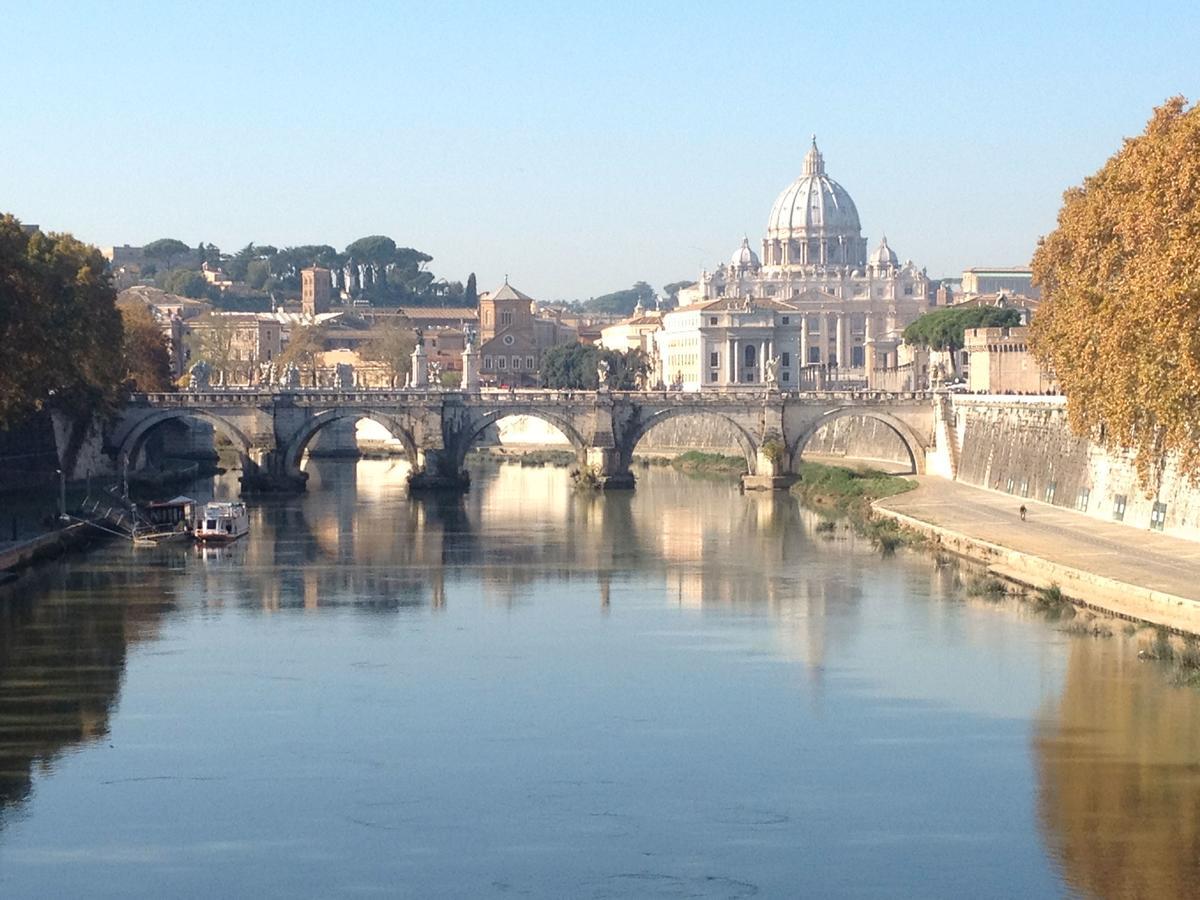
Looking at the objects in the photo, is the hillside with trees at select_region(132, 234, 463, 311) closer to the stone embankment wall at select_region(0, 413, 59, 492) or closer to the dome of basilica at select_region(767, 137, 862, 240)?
the dome of basilica at select_region(767, 137, 862, 240)

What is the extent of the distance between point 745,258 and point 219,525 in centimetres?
13412

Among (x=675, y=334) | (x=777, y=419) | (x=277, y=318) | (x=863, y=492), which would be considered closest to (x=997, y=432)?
(x=863, y=492)

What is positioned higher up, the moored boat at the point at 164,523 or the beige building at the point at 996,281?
the beige building at the point at 996,281

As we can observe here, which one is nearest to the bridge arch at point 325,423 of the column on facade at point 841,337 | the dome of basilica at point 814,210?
the column on facade at point 841,337

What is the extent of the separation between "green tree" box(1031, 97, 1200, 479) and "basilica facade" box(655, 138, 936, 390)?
67629mm

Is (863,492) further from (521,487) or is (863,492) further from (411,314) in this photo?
(411,314)

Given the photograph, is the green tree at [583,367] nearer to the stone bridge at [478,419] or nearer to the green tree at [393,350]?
the green tree at [393,350]

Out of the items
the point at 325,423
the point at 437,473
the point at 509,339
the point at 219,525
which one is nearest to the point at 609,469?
the point at 437,473

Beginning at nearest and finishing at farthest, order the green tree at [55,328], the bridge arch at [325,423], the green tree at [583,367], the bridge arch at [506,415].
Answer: the green tree at [55,328], the bridge arch at [325,423], the bridge arch at [506,415], the green tree at [583,367]

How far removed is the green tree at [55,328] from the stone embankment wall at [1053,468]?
69.2 ft

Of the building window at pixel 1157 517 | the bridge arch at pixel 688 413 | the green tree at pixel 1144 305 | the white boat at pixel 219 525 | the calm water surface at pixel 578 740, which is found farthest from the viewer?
the bridge arch at pixel 688 413

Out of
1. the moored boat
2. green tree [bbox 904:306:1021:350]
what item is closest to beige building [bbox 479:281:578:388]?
green tree [bbox 904:306:1021:350]

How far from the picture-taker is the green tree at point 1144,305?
30547mm

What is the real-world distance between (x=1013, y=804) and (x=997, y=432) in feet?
109
